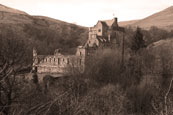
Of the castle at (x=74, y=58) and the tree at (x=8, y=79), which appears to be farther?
the castle at (x=74, y=58)

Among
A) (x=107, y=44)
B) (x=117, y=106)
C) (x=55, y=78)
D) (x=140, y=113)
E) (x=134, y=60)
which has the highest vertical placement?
(x=107, y=44)

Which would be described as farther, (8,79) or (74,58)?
(74,58)

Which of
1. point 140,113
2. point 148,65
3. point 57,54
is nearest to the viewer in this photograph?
point 140,113

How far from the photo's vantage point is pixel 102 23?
4444 cm

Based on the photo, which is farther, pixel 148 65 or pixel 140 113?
pixel 148 65

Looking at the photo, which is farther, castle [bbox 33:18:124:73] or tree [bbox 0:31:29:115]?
castle [bbox 33:18:124:73]

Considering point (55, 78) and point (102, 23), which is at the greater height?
point (102, 23)

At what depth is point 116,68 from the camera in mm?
29250

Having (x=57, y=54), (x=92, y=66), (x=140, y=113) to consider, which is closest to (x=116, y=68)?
(x=92, y=66)

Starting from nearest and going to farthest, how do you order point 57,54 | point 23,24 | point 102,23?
point 57,54
point 102,23
point 23,24

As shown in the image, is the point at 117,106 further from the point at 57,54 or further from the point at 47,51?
the point at 47,51

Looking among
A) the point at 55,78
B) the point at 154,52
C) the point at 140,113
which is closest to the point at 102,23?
the point at 154,52

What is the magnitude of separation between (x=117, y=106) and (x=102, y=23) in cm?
2684

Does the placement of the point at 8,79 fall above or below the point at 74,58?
above
